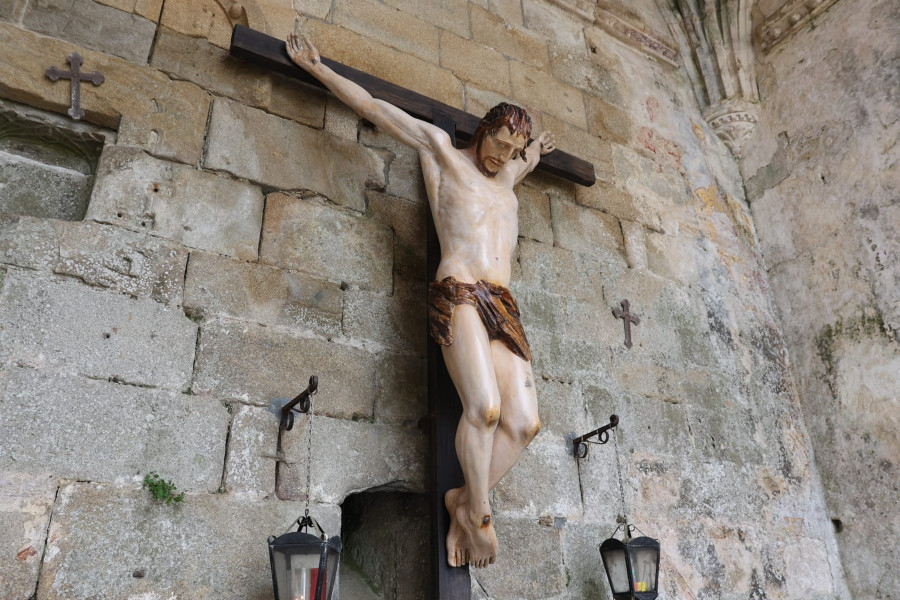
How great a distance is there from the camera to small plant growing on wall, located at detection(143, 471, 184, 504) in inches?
82.0

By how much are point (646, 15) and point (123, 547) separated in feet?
15.5

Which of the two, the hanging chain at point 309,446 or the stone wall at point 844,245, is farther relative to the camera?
the stone wall at point 844,245

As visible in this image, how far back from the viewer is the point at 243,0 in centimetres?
309

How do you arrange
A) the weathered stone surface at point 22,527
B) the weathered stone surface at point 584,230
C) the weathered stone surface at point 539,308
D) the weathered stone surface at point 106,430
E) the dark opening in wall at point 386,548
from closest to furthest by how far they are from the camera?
the weathered stone surface at point 22,527 < the weathered stone surface at point 106,430 < the dark opening in wall at point 386,548 < the weathered stone surface at point 539,308 < the weathered stone surface at point 584,230

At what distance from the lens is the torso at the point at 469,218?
2.57m

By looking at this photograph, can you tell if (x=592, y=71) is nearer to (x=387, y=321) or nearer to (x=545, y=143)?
(x=545, y=143)

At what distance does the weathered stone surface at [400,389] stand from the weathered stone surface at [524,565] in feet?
1.81

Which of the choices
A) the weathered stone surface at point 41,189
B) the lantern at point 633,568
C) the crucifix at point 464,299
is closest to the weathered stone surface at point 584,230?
the crucifix at point 464,299

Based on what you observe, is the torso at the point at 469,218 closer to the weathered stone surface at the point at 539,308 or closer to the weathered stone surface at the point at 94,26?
the weathered stone surface at the point at 539,308

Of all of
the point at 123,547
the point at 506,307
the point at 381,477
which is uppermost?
the point at 506,307

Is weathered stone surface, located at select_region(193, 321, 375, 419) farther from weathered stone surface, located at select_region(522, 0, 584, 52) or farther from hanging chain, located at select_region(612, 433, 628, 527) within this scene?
weathered stone surface, located at select_region(522, 0, 584, 52)

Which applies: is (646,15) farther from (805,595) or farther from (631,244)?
(805,595)

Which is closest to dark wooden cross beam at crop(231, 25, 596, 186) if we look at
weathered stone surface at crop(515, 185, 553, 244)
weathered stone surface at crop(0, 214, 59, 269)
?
weathered stone surface at crop(515, 185, 553, 244)

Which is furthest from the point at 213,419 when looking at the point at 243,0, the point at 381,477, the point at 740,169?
the point at 740,169
